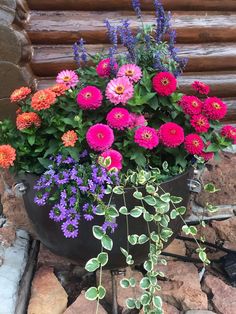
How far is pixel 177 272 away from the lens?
2271 mm

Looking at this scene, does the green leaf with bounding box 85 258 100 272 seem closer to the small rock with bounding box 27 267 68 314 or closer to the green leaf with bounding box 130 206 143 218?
Result: the green leaf with bounding box 130 206 143 218

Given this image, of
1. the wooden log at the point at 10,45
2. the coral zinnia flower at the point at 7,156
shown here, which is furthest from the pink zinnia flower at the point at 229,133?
the wooden log at the point at 10,45

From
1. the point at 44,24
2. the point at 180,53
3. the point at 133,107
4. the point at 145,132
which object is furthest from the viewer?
→ the point at 180,53

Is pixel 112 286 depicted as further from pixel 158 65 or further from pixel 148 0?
pixel 148 0

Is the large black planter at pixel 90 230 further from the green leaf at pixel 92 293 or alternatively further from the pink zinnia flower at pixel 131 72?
the pink zinnia flower at pixel 131 72

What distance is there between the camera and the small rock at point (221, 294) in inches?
82.2

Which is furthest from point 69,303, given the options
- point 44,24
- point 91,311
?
point 44,24

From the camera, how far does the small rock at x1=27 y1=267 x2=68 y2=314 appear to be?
2062mm

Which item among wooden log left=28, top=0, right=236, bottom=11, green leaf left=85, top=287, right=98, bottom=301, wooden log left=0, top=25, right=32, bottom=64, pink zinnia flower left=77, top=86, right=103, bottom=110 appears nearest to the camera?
green leaf left=85, top=287, right=98, bottom=301

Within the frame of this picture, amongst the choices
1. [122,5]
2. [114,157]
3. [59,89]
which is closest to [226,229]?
[114,157]

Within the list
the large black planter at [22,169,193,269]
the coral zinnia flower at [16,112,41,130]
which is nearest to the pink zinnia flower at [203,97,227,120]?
the large black planter at [22,169,193,269]

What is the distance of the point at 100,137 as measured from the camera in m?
1.69

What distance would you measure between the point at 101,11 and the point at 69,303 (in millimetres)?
1757

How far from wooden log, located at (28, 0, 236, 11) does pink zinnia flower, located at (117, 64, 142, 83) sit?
1149 mm
